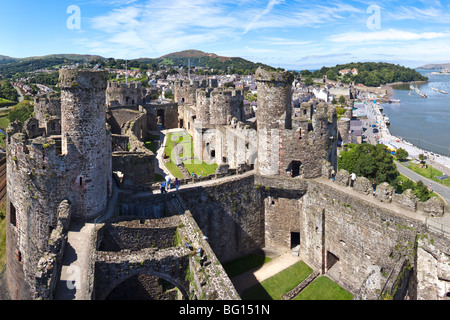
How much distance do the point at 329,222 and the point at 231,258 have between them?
6211 millimetres

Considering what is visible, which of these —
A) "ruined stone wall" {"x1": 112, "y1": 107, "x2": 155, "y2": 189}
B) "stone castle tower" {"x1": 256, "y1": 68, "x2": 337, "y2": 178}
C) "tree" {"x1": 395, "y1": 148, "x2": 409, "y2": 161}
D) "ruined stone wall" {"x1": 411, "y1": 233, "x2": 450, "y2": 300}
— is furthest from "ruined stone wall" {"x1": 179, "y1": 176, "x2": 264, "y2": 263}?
"tree" {"x1": 395, "y1": 148, "x2": 409, "y2": 161}

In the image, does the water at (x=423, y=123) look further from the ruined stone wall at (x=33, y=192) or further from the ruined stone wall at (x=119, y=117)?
the ruined stone wall at (x=33, y=192)

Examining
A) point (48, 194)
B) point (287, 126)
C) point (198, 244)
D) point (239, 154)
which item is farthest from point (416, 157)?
point (48, 194)

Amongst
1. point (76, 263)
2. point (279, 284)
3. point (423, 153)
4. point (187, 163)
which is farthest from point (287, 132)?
point (423, 153)

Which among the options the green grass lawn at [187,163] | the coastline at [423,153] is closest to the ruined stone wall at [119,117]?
the green grass lawn at [187,163]

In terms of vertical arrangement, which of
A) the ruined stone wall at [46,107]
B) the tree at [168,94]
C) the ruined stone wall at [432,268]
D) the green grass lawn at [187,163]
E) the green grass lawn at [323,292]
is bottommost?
the green grass lawn at [323,292]

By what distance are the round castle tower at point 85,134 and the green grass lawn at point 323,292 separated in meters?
11.4

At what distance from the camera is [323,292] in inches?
762

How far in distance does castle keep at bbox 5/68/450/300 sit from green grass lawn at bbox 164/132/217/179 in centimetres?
603

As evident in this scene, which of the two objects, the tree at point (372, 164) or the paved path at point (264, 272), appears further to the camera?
the tree at point (372, 164)

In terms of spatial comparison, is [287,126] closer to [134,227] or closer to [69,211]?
[134,227]

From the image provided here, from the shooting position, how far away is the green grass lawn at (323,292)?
62.3ft

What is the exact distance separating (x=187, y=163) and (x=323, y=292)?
18.0 metres

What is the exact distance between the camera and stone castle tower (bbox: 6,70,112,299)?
14.5 meters
